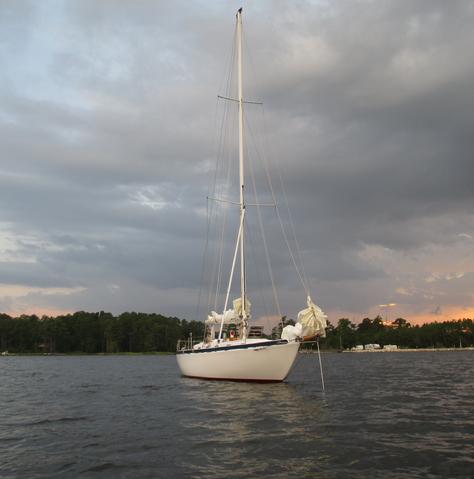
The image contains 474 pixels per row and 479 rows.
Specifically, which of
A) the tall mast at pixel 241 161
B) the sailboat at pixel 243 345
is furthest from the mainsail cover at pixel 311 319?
the tall mast at pixel 241 161

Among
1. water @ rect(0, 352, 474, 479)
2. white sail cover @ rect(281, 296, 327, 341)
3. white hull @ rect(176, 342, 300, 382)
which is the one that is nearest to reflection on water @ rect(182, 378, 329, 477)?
water @ rect(0, 352, 474, 479)

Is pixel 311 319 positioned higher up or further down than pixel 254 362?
higher up

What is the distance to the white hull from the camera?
39.5m

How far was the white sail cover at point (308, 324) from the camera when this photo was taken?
3928 centimetres

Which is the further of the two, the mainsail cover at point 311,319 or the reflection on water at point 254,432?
the mainsail cover at point 311,319

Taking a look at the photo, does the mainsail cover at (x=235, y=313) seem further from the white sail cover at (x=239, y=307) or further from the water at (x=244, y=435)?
the water at (x=244, y=435)

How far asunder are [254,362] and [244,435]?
61.0 ft

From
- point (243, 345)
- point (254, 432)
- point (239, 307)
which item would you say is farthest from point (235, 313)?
point (254, 432)

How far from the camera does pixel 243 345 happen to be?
39.9 meters

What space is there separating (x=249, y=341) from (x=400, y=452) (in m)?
23.3

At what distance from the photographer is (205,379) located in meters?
47.2

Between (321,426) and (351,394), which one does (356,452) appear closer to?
(321,426)

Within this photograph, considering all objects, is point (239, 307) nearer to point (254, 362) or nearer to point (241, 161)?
point (254, 362)

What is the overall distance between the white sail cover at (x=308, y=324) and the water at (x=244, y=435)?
14.5 feet
